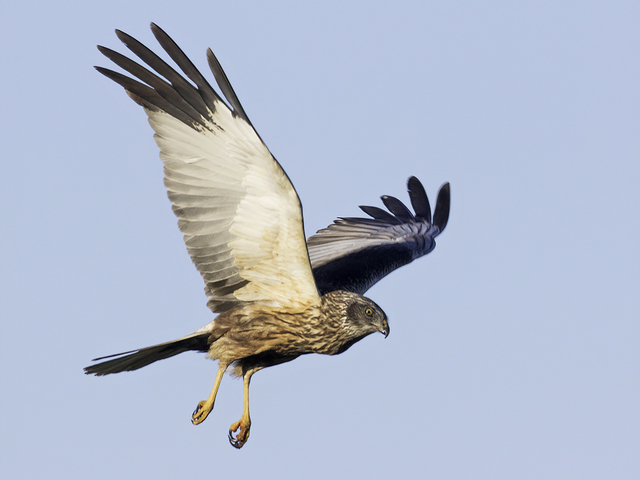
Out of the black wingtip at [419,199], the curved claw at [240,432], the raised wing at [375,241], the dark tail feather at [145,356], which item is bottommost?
the curved claw at [240,432]

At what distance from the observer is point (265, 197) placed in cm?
764

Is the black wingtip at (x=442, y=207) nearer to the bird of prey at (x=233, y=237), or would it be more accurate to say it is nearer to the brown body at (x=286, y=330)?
the bird of prey at (x=233, y=237)

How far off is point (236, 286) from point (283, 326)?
630 mm

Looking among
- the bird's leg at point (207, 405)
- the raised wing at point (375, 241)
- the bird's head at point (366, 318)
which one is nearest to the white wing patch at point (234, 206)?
the bird's head at point (366, 318)

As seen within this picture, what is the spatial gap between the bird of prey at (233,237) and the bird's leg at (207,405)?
0.01 metres

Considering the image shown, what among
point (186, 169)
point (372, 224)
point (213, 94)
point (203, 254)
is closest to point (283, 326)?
point (203, 254)

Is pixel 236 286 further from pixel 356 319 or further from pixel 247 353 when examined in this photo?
pixel 356 319

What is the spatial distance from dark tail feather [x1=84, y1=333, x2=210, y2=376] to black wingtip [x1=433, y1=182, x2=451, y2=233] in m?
5.42

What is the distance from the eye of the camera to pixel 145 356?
8398 millimetres

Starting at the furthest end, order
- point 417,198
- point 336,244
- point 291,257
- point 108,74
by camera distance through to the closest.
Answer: point 417,198 → point 336,244 → point 291,257 → point 108,74

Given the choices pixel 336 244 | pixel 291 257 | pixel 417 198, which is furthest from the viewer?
pixel 417 198

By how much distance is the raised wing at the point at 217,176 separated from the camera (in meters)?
7.47

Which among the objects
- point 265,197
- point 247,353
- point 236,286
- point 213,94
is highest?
point 213,94

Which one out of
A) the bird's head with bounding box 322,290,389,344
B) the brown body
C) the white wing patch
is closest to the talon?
the brown body
